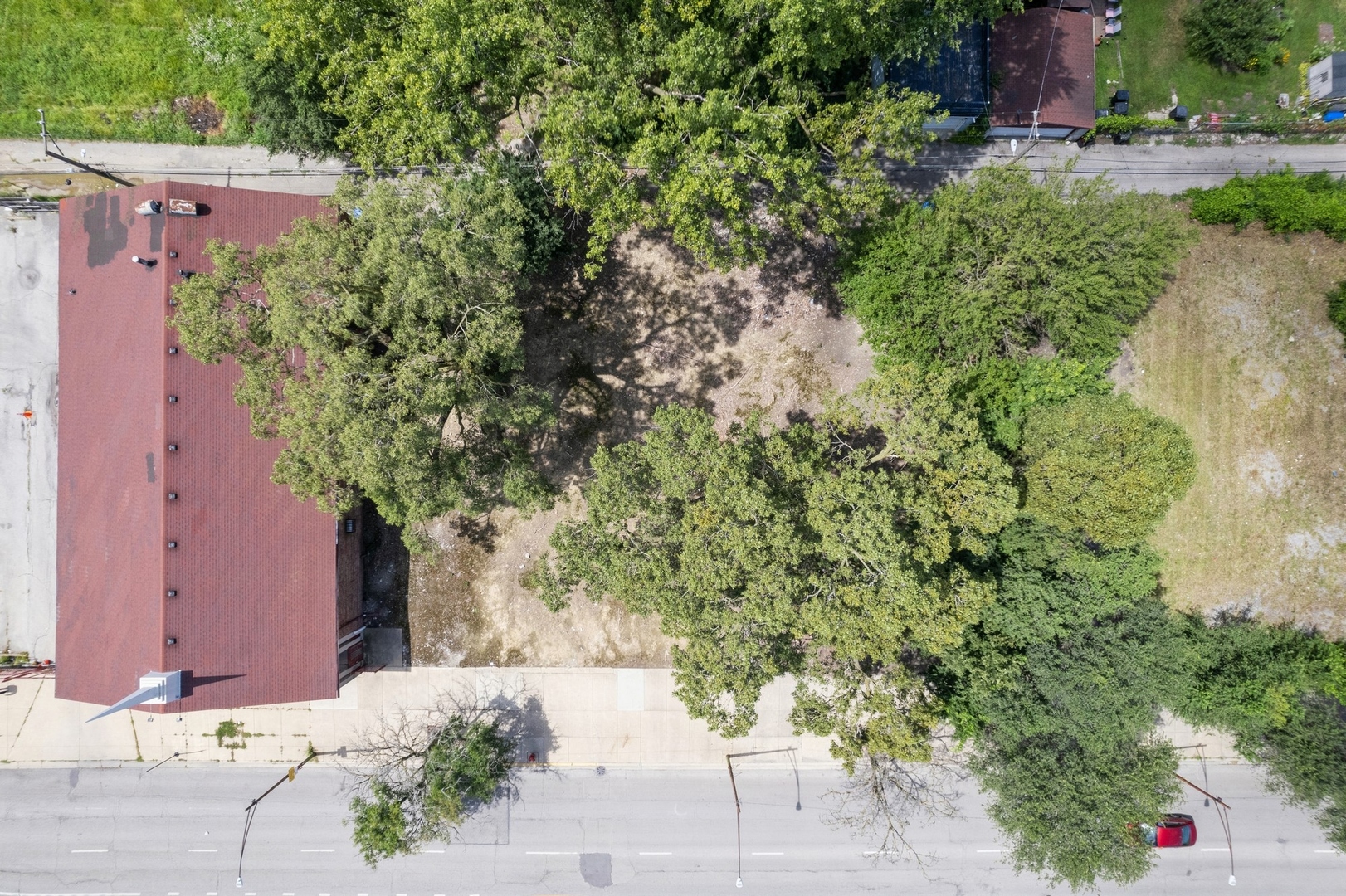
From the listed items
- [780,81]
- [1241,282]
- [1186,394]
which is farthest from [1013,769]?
[780,81]

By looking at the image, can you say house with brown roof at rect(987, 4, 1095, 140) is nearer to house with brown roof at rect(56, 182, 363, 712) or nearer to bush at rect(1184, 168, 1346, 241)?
bush at rect(1184, 168, 1346, 241)

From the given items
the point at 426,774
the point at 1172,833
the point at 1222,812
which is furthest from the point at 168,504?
the point at 1222,812

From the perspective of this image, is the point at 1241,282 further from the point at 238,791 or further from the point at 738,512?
the point at 238,791

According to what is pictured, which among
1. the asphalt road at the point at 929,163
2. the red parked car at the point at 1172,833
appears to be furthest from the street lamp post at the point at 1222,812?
the asphalt road at the point at 929,163

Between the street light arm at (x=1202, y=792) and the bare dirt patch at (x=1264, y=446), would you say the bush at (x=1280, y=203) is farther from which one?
the street light arm at (x=1202, y=792)

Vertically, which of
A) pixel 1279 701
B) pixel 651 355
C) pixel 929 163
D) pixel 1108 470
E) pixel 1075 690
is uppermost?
pixel 929 163

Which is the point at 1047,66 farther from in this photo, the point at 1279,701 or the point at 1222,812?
the point at 1222,812
